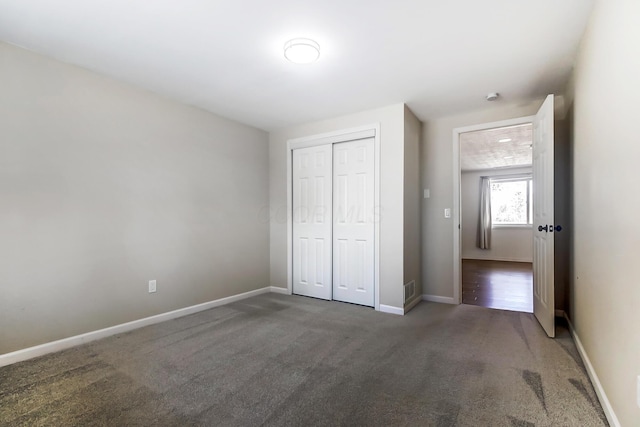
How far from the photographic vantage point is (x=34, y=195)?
7.47 feet

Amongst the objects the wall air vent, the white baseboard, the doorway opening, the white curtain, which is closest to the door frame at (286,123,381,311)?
the white baseboard

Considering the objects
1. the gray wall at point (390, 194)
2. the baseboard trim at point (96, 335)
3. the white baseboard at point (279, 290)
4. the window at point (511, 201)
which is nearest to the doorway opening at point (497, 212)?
the window at point (511, 201)

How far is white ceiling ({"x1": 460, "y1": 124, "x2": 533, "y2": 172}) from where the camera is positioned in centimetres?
459

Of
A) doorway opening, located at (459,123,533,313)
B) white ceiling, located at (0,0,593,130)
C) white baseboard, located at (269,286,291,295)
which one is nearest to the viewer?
white ceiling, located at (0,0,593,130)

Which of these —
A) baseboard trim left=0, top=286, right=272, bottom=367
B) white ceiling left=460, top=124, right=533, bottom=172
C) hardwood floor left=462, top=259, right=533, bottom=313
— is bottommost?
hardwood floor left=462, top=259, right=533, bottom=313

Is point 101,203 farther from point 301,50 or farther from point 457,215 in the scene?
point 457,215

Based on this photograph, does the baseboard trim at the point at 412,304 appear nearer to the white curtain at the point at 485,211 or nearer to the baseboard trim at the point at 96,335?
the baseboard trim at the point at 96,335

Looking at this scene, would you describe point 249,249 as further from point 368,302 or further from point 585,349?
point 585,349

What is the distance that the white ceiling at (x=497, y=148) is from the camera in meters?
4.59

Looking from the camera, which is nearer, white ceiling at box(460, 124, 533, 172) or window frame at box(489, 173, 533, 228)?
white ceiling at box(460, 124, 533, 172)

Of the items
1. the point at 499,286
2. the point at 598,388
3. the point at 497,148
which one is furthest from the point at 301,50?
the point at 497,148

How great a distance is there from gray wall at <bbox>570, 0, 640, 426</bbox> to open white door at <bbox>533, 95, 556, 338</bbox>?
33cm

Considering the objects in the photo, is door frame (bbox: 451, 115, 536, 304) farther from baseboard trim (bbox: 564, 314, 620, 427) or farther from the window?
the window

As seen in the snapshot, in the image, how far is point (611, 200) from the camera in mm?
1540
